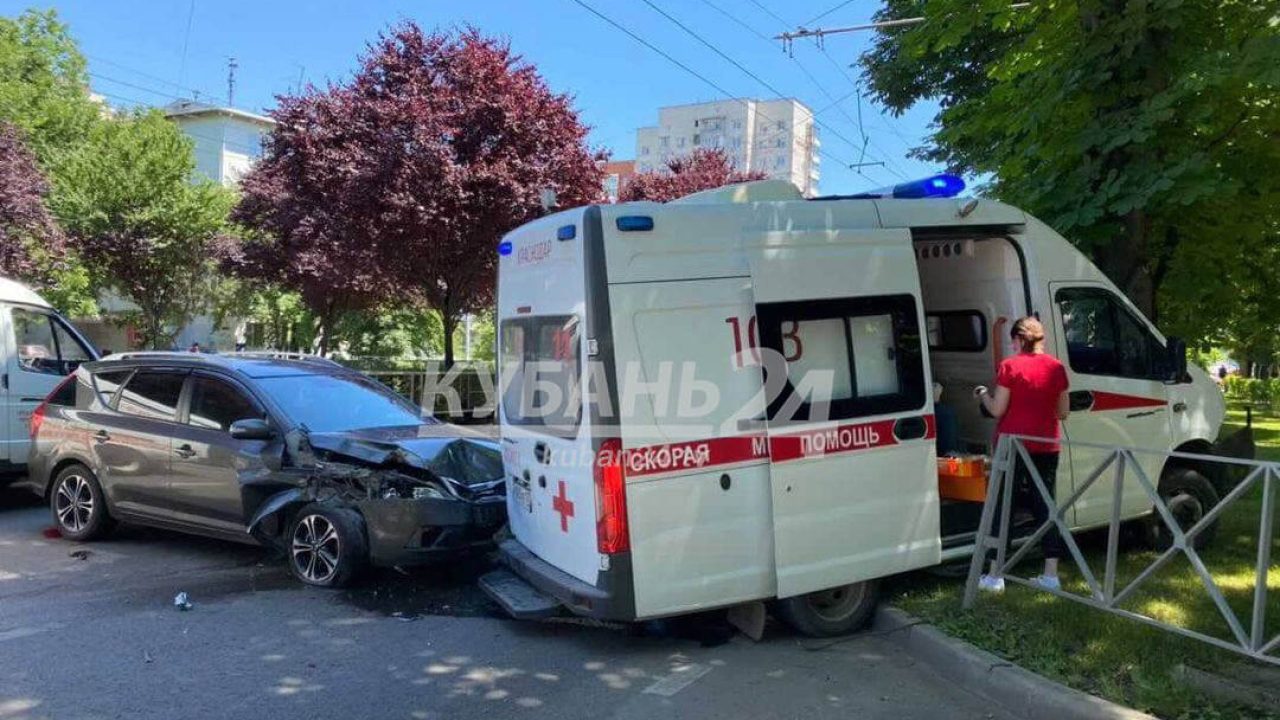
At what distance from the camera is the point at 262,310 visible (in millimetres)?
28406

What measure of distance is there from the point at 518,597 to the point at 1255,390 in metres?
30.7

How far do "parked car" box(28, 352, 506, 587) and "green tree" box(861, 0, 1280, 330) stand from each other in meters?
5.32

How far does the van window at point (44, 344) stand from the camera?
9133 mm

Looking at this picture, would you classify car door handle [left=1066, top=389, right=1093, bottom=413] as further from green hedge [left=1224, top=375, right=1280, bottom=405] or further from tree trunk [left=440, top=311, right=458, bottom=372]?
green hedge [left=1224, top=375, right=1280, bottom=405]

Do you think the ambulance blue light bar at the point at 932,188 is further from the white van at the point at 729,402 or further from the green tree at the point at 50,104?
the green tree at the point at 50,104

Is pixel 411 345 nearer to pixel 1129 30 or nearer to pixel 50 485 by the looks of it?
pixel 50 485

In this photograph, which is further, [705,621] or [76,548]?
[76,548]

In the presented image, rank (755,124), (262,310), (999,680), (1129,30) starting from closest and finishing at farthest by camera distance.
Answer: (999,680), (1129,30), (262,310), (755,124)

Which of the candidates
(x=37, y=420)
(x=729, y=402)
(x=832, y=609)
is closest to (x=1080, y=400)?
(x=832, y=609)

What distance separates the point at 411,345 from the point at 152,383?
81.2ft

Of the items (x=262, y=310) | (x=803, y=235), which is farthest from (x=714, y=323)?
(x=262, y=310)

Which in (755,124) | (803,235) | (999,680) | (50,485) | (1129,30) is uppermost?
(755,124)

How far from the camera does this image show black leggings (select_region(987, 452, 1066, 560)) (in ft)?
17.8

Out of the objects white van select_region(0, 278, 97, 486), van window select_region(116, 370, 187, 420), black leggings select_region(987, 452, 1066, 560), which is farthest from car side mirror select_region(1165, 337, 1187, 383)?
white van select_region(0, 278, 97, 486)
